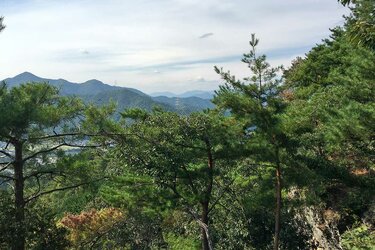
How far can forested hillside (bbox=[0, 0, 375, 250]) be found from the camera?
12.8 metres

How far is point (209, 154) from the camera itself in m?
16.3

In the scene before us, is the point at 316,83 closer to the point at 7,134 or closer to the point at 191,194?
the point at 191,194

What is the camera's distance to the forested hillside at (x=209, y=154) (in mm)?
12789

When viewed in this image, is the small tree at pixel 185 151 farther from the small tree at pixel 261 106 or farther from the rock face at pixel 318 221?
the rock face at pixel 318 221

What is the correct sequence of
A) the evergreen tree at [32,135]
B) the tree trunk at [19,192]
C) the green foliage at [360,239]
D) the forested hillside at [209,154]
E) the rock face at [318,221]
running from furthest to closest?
the rock face at [318,221] → the green foliage at [360,239] → the forested hillside at [209,154] → the evergreen tree at [32,135] → the tree trunk at [19,192]

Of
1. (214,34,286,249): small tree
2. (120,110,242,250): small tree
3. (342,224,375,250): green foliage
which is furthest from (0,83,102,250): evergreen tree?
(342,224,375,250): green foliage

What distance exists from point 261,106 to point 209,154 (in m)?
3.29

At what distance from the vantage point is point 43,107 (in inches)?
520

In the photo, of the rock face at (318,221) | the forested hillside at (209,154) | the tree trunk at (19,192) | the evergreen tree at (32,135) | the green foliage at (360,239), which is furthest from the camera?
the rock face at (318,221)

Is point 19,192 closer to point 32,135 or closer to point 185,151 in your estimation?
point 32,135

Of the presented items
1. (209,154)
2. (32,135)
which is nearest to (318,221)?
(209,154)

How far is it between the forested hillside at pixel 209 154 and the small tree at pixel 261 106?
41mm

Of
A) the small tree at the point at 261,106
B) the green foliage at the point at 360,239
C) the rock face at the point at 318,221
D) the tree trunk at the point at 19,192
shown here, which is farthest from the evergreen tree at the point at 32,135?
the rock face at the point at 318,221

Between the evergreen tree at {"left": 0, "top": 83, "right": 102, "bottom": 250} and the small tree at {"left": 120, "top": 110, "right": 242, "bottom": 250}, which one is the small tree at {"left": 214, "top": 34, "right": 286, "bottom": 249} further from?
the evergreen tree at {"left": 0, "top": 83, "right": 102, "bottom": 250}
